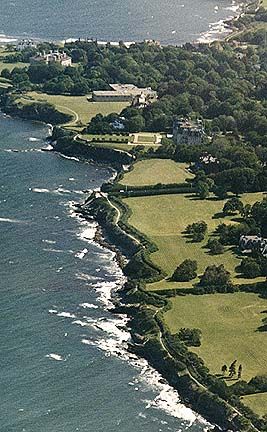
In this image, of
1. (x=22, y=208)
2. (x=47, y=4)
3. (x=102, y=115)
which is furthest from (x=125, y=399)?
(x=47, y=4)

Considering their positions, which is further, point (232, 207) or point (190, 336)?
point (232, 207)

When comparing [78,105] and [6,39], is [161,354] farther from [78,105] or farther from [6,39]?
[6,39]

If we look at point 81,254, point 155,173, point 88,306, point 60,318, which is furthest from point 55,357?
point 155,173

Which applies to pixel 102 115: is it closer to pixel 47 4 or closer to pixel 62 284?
pixel 62 284

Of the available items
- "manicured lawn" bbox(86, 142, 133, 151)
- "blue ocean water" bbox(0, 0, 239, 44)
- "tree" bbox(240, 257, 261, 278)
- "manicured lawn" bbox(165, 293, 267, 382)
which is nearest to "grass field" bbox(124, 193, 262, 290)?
"tree" bbox(240, 257, 261, 278)

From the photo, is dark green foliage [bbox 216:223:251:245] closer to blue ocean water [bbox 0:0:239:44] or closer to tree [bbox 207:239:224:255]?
tree [bbox 207:239:224:255]

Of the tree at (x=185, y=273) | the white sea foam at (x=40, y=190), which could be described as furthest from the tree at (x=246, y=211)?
the white sea foam at (x=40, y=190)
